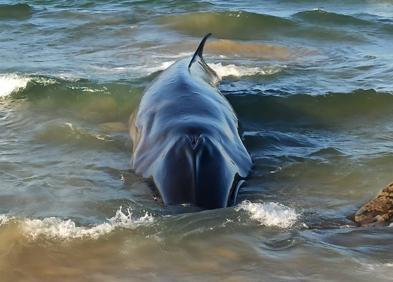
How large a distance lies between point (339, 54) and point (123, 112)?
7.10 metres

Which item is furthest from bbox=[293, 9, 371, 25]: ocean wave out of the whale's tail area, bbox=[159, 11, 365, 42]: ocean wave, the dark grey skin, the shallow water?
the dark grey skin

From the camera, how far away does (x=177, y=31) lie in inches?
792

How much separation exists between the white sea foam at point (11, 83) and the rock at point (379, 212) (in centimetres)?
771

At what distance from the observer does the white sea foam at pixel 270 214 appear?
6.25 meters

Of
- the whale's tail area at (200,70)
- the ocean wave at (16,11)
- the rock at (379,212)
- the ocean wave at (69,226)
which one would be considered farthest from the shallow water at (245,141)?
the ocean wave at (16,11)

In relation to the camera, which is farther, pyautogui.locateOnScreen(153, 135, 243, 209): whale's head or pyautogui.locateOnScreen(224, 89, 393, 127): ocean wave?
pyautogui.locateOnScreen(224, 89, 393, 127): ocean wave

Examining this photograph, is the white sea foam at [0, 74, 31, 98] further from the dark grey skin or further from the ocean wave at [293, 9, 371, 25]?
the ocean wave at [293, 9, 371, 25]

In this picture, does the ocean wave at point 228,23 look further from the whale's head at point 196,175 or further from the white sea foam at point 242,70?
the whale's head at point 196,175

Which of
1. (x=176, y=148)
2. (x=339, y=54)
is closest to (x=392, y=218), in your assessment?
(x=176, y=148)

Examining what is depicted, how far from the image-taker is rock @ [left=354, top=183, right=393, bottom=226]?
6.25 meters

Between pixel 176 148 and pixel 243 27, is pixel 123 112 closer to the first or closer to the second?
pixel 176 148

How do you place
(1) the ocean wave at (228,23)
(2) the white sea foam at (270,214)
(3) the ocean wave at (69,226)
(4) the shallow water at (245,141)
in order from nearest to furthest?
(4) the shallow water at (245,141), (3) the ocean wave at (69,226), (2) the white sea foam at (270,214), (1) the ocean wave at (228,23)

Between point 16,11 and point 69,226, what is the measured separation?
1786 cm

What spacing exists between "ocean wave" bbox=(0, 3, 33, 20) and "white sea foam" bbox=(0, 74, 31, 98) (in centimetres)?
913
